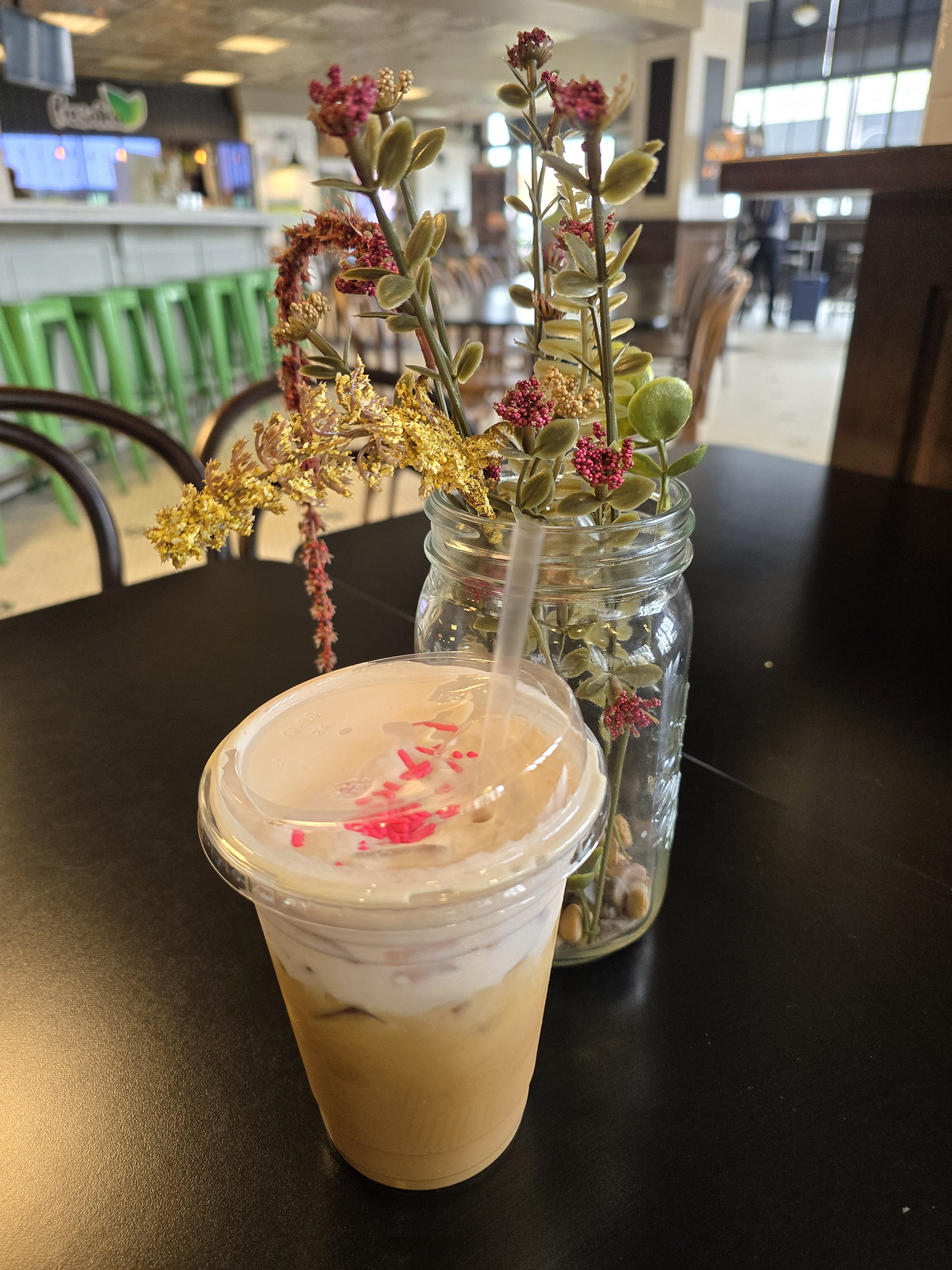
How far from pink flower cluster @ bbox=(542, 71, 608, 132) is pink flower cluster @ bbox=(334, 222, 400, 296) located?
0.08 m

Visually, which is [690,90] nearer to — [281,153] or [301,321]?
[281,153]

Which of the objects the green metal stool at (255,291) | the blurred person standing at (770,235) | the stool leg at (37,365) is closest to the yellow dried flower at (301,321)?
the stool leg at (37,365)

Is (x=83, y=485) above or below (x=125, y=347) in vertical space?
above

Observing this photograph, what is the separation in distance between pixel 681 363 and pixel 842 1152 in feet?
10.9

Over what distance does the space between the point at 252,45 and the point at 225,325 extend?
486cm

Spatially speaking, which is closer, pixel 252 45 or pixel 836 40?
pixel 252 45

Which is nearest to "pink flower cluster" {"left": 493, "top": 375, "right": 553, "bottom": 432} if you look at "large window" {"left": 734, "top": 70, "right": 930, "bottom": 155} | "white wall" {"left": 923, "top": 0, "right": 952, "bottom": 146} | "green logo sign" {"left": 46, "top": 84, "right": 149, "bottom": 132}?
"white wall" {"left": 923, "top": 0, "right": 952, "bottom": 146}

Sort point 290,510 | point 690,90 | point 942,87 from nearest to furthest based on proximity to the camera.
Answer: point 942,87 → point 290,510 → point 690,90

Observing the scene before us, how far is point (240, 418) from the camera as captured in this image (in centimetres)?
108

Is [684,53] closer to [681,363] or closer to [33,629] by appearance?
[681,363]

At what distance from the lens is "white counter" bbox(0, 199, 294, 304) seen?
3.24 m

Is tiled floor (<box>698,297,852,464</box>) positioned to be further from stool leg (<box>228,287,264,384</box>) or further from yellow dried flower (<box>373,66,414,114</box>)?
yellow dried flower (<box>373,66,414,114</box>)

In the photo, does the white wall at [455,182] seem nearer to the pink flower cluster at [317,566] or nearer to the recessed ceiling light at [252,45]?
the recessed ceiling light at [252,45]

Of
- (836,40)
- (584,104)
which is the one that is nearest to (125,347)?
(584,104)
